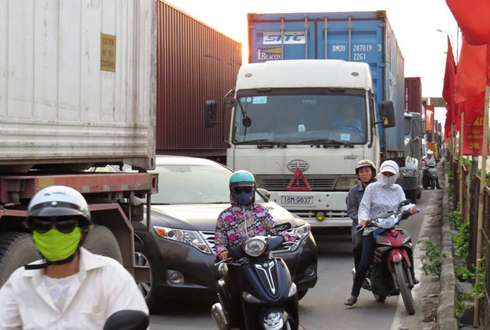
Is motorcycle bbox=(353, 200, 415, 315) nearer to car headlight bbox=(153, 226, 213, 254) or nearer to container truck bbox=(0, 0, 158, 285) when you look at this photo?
car headlight bbox=(153, 226, 213, 254)

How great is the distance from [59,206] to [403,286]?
6661mm

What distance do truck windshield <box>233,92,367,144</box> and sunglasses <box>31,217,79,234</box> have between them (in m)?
11.4

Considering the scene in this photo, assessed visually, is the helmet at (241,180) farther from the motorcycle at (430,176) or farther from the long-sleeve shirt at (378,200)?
the motorcycle at (430,176)

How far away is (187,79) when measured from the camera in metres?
19.7

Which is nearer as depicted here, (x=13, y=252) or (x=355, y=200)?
(x=13, y=252)

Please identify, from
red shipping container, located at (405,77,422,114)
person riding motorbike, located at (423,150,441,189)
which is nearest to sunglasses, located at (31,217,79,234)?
person riding motorbike, located at (423,150,441,189)

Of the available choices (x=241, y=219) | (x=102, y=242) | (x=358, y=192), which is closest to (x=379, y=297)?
(x=358, y=192)

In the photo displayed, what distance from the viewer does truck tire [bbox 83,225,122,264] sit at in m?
7.73

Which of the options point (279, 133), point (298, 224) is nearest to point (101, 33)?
point (298, 224)

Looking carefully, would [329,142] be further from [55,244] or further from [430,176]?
[430,176]

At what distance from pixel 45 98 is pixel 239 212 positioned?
66.0 inches

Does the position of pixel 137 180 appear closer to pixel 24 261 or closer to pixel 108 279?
pixel 24 261

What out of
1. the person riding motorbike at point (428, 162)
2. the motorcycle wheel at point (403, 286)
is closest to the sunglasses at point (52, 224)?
the motorcycle wheel at point (403, 286)

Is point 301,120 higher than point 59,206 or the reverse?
higher
